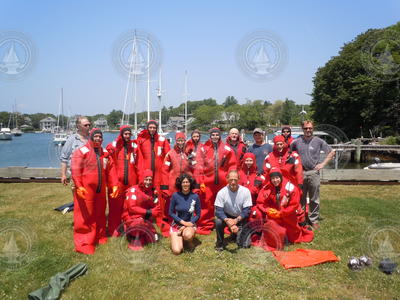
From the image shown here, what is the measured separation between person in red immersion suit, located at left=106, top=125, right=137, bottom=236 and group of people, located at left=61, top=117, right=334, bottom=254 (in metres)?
0.02

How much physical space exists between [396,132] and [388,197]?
93.0 ft

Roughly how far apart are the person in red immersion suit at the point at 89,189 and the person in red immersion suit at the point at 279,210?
266 centimetres

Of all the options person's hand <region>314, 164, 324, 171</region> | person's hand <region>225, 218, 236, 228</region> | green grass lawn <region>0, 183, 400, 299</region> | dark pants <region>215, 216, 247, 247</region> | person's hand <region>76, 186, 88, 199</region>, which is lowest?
green grass lawn <region>0, 183, 400, 299</region>

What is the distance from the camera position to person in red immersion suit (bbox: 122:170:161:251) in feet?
17.3

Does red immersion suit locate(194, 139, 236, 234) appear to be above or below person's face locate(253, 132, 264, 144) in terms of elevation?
below

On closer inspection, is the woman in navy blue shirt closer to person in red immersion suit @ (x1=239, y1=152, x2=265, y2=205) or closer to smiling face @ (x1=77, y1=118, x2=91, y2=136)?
person in red immersion suit @ (x1=239, y1=152, x2=265, y2=205)

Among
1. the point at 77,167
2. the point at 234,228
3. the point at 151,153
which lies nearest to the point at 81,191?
the point at 77,167

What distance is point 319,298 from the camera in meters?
3.69

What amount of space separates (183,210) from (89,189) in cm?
162

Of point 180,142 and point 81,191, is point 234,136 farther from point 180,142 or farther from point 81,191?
point 81,191

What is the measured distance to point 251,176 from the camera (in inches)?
233

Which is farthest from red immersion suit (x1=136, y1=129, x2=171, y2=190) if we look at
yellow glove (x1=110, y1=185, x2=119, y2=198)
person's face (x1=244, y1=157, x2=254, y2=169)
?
person's face (x1=244, y1=157, x2=254, y2=169)

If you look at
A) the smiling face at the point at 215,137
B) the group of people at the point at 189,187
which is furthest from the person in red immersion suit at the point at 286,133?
the smiling face at the point at 215,137

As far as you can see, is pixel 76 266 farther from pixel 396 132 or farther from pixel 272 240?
pixel 396 132
